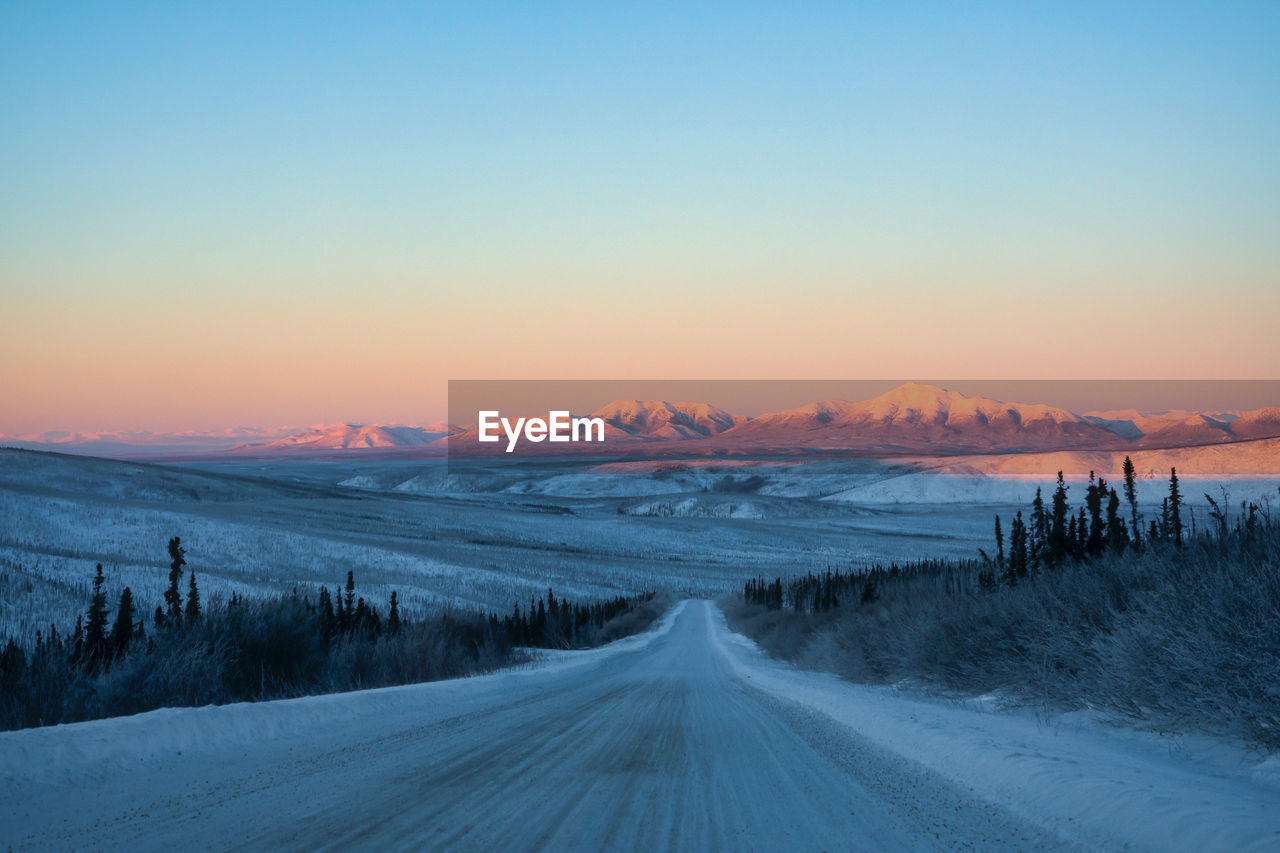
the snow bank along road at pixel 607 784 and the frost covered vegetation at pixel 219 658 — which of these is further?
the frost covered vegetation at pixel 219 658

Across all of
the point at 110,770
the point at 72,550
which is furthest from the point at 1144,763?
the point at 72,550

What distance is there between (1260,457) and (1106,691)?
128 meters

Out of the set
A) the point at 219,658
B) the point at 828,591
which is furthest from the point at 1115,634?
the point at 828,591

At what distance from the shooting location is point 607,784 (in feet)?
23.2

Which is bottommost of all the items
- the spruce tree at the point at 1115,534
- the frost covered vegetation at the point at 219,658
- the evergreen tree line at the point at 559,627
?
the evergreen tree line at the point at 559,627

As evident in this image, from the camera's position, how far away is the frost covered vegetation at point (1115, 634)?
7621mm

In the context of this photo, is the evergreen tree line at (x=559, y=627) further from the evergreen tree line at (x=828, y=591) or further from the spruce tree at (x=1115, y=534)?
the spruce tree at (x=1115, y=534)

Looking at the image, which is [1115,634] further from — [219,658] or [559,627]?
[559,627]

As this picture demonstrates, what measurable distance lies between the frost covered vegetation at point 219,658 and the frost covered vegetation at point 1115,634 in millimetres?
9922

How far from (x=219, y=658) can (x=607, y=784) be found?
10.6 m

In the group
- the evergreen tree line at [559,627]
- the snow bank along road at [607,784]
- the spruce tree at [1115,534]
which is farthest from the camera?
the evergreen tree line at [559,627]

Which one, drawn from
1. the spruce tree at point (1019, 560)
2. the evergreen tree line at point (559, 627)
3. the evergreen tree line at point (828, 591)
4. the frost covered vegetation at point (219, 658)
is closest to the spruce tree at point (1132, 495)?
the spruce tree at point (1019, 560)

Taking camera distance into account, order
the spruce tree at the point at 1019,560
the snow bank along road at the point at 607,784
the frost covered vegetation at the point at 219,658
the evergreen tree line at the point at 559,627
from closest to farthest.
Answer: the snow bank along road at the point at 607,784 → the frost covered vegetation at the point at 219,658 → the spruce tree at the point at 1019,560 → the evergreen tree line at the point at 559,627

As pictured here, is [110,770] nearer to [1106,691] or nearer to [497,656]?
[1106,691]
